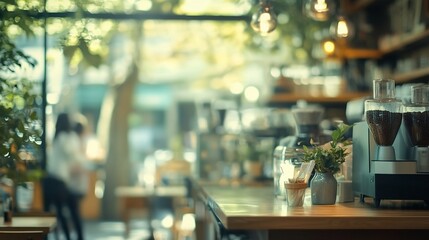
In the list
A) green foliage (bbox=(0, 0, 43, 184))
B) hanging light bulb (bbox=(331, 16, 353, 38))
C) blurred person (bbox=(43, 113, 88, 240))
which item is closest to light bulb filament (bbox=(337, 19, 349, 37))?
hanging light bulb (bbox=(331, 16, 353, 38))

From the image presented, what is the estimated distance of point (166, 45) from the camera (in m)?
15.4

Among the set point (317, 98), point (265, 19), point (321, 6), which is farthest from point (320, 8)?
point (317, 98)

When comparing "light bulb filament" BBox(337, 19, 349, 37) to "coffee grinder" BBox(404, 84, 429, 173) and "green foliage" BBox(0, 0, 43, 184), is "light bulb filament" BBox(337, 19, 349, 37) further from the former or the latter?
"green foliage" BBox(0, 0, 43, 184)

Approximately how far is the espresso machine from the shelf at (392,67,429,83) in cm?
309

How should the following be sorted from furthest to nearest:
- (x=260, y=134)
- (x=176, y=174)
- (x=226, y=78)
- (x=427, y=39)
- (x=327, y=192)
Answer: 1. (x=226, y=78)
2. (x=176, y=174)
3. (x=260, y=134)
4. (x=427, y=39)
5. (x=327, y=192)

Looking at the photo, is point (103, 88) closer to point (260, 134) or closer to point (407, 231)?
point (260, 134)

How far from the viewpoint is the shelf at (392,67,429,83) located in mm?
6786

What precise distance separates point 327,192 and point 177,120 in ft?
38.5

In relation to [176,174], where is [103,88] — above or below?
above

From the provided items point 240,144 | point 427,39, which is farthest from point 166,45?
point 427,39

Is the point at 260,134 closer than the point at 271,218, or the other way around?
the point at 271,218

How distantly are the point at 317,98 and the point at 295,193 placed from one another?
4.96 m

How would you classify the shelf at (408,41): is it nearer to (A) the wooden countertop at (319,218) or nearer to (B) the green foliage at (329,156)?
(B) the green foliage at (329,156)

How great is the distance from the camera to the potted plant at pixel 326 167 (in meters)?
3.84
